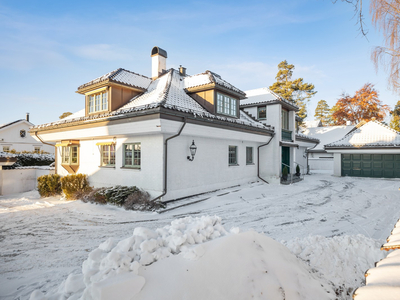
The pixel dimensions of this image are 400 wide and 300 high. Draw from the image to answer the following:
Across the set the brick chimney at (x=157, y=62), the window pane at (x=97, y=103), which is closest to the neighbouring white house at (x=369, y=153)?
the brick chimney at (x=157, y=62)

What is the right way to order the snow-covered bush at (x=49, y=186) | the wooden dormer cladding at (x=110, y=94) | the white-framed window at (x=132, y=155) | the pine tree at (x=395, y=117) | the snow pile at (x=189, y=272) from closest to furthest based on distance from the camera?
the snow pile at (x=189, y=272) → the white-framed window at (x=132, y=155) → the wooden dormer cladding at (x=110, y=94) → the snow-covered bush at (x=49, y=186) → the pine tree at (x=395, y=117)

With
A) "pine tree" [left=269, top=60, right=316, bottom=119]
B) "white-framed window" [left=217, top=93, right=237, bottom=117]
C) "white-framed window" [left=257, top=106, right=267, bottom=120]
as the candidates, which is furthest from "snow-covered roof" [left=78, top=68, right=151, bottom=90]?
"pine tree" [left=269, top=60, right=316, bottom=119]

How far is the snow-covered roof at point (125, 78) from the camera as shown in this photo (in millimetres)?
11672

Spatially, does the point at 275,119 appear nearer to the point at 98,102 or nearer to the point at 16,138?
the point at 98,102

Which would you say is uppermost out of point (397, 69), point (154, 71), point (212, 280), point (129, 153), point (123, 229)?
point (154, 71)

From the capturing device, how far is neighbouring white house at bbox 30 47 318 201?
9344 millimetres

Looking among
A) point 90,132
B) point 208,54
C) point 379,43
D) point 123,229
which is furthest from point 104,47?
point 379,43

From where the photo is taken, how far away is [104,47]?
12.0 meters

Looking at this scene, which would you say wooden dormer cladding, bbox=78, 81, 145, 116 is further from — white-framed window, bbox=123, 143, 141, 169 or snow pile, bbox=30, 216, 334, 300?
snow pile, bbox=30, 216, 334, 300

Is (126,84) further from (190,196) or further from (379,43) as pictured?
(379,43)

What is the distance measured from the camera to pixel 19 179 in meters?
15.0

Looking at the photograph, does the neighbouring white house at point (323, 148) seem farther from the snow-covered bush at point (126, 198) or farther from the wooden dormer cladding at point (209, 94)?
the snow-covered bush at point (126, 198)

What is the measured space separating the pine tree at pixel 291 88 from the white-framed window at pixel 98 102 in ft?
96.9

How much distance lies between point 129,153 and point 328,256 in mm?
8788
